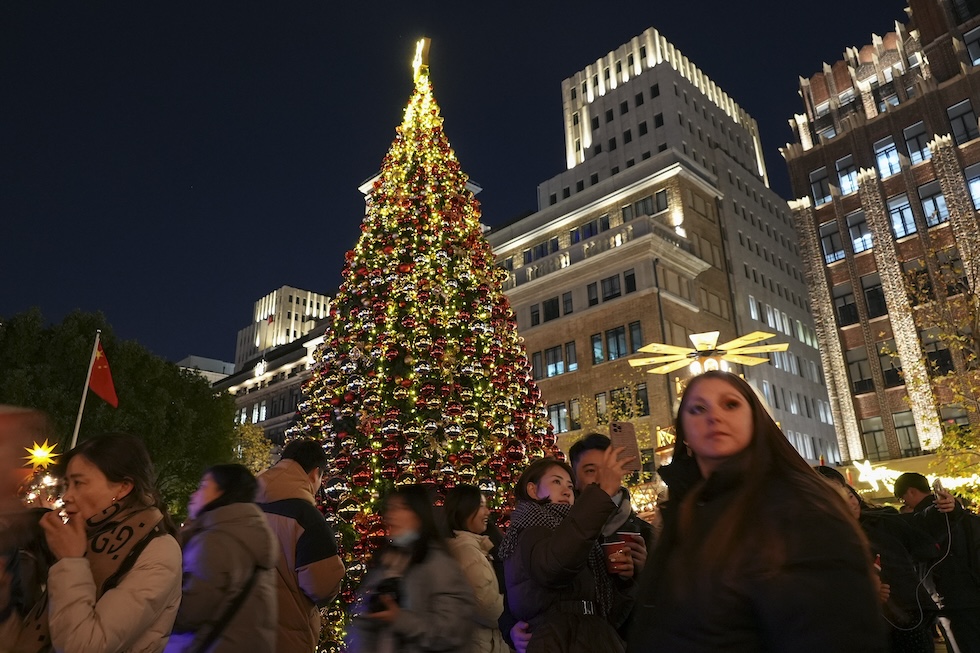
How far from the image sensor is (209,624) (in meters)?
3.01

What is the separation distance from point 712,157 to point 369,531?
1780 inches

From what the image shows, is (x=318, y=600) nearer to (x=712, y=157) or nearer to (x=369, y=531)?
(x=369, y=531)

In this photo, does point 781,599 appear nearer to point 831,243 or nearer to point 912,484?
point 912,484

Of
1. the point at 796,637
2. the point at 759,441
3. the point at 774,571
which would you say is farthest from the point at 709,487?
the point at 796,637

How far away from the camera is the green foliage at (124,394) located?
2291cm

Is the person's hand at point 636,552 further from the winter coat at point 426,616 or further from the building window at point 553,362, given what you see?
the building window at point 553,362

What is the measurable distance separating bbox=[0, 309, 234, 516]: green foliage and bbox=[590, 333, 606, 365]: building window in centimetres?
1990

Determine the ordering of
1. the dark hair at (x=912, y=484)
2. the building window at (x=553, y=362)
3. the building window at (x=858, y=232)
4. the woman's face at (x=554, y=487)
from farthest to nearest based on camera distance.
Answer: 1. the building window at (x=553, y=362)
2. the building window at (x=858, y=232)
3. the dark hair at (x=912, y=484)
4. the woman's face at (x=554, y=487)

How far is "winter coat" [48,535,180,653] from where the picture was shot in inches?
92.4

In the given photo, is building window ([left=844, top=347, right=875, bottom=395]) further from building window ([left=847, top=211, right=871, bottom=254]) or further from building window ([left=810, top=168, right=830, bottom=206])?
building window ([left=810, top=168, right=830, bottom=206])

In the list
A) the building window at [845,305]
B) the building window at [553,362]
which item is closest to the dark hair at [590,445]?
the building window at [845,305]

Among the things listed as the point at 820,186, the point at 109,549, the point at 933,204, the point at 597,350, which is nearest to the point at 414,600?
the point at 109,549

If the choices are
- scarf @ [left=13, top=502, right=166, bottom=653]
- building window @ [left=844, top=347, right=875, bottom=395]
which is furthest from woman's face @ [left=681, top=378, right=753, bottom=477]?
building window @ [left=844, top=347, right=875, bottom=395]

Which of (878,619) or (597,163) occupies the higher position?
(597,163)
